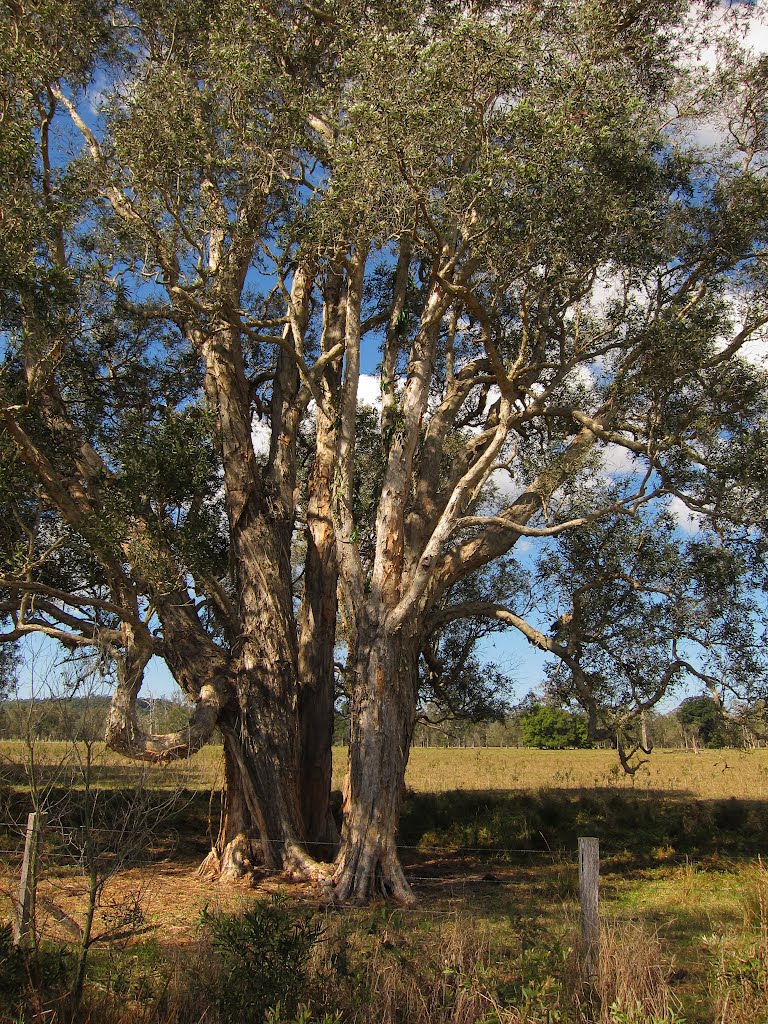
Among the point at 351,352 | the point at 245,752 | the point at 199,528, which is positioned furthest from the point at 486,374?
the point at 245,752

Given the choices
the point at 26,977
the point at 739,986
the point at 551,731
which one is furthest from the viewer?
the point at 551,731

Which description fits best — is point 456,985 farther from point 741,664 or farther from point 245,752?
point 741,664

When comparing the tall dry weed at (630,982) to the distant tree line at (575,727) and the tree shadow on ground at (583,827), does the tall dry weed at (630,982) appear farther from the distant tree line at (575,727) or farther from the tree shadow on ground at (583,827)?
the tree shadow on ground at (583,827)

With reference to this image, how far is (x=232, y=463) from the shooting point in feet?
40.1

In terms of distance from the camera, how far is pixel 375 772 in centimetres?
1018

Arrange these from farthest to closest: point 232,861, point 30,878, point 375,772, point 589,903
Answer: point 232,861 → point 375,772 → point 589,903 → point 30,878

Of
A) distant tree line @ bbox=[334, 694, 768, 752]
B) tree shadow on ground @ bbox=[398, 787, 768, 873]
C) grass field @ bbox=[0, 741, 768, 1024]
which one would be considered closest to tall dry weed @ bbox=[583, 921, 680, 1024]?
grass field @ bbox=[0, 741, 768, 1024]

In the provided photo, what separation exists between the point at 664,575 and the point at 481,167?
6.65 metres

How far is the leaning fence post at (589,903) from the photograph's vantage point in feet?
18.6

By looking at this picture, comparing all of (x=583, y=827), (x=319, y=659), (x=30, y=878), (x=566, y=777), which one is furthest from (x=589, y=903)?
(x=566, y=777)

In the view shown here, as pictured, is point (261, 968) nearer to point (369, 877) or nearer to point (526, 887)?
point (369, 877)

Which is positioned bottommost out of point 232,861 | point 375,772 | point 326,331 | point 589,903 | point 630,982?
point 232,861

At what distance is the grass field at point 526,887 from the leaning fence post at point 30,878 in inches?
9.9

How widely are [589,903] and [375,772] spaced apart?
177 inches
